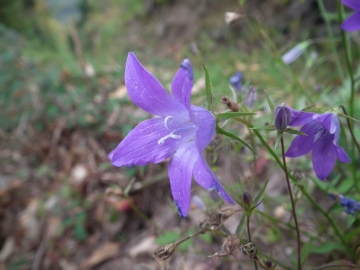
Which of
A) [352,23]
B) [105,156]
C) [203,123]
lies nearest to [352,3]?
[352,23]

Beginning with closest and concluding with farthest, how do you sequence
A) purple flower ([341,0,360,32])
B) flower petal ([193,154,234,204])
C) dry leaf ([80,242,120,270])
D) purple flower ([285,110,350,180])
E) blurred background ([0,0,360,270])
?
flower petal ([193,154,234,204]) → purple flower ([285,110,350,180]) → purple flower ([341,0,360,32]) → blurred background ([0,0,360,270]) → dry leaf ([80,242,120,270])

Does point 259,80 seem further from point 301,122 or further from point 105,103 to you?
point 301,122

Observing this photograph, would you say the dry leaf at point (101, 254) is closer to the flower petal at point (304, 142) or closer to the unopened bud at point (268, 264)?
the unopened bud at point (268, 264)

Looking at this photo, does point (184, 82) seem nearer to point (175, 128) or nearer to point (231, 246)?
point (175, 128)

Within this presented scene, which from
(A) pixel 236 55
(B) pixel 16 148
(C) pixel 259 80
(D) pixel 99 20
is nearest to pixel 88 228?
(B) pixel 16 148

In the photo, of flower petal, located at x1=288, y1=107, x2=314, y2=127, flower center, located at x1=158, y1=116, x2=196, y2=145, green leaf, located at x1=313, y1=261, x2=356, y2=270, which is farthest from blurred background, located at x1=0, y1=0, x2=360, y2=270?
green leaf, located at x1=313, y1=261, x2=356, y2=270

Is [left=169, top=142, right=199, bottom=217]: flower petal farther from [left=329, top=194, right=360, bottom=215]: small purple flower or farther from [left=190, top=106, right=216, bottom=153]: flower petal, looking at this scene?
[left=329, top=194, right=360, bottom=215]: small purple flower

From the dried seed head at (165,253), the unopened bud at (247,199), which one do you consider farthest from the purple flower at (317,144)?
the dried seed head at (165,253)
